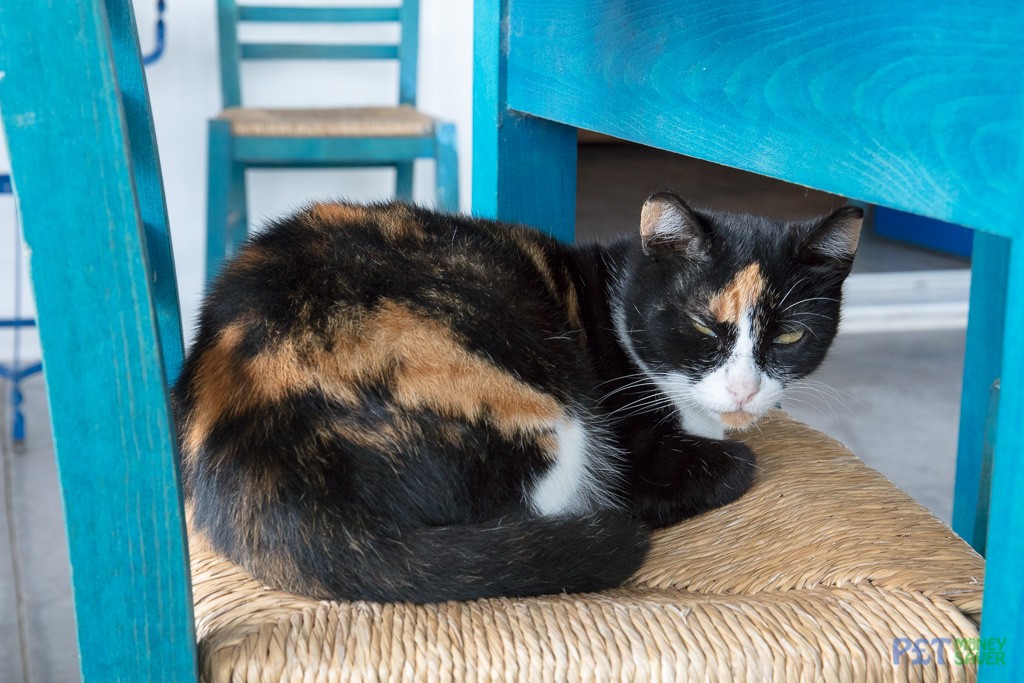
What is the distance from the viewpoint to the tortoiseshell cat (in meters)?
0.64

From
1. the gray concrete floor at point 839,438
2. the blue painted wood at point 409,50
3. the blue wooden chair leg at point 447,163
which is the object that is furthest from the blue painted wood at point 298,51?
the gray concrete floor at point 839,438

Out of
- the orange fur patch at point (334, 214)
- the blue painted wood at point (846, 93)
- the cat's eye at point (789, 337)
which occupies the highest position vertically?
the blue painted wood at point (846, 93)

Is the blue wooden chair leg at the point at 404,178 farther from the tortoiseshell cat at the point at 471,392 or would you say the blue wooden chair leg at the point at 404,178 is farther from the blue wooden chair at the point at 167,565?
the blue wooden chair at the point at 167,565

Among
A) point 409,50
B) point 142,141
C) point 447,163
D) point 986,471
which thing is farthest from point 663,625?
point 409,50

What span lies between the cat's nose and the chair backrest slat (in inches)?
82.3

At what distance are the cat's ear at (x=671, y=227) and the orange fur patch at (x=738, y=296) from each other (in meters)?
0.06

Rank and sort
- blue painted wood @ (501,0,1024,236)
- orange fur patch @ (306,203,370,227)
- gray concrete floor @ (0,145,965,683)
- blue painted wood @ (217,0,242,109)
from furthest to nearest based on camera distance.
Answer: blue painted wood @ (217,0,242,109)
gray concrete floor @ (0,145,965,683)
orange fur patch @ (306,203,370,227)
blue painted wood @ (501,0,1024,236)

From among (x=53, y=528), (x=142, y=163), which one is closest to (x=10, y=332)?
(x=53, y=528)

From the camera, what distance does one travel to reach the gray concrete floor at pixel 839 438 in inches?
57.8

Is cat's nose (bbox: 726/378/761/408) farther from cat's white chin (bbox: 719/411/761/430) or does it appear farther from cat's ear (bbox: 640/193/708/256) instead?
cat's ear (bbox: 640/193/708/256)

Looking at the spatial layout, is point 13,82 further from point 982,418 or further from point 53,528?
point 53,528

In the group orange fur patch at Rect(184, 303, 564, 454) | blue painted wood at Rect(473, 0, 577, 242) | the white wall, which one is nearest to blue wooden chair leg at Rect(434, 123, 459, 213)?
the white wall

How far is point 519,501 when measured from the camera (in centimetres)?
73

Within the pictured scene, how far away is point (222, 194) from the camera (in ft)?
7.88
